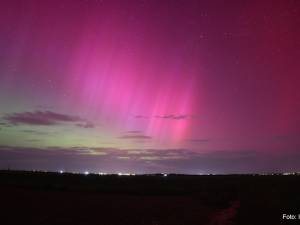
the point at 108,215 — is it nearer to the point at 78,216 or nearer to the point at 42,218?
the point at 78,216

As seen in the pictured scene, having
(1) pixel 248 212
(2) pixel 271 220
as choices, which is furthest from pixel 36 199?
(2) pixel 271 220

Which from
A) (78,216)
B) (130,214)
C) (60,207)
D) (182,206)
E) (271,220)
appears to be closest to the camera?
(271,220)

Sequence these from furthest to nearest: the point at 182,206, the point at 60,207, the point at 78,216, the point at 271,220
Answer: the point at 182,206, the point at 60,207, the point at 78,216, the point at 271,220

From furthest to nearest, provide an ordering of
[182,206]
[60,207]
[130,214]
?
[182,206], [60,207], [130,214]

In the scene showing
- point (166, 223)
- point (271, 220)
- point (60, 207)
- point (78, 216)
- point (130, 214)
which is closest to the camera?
point (271, 220)

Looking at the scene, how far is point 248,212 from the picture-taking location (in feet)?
123

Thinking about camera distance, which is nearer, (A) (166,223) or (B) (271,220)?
(B) (271,220)

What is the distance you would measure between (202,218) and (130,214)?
680 cm

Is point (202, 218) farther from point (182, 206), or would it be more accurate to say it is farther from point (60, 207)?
point (60, 207)

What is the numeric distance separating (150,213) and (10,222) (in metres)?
14.2

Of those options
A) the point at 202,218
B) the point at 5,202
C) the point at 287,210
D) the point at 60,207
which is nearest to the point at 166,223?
the point at 202,218

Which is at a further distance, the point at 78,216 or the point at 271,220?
the point at 78,216

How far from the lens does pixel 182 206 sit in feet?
171

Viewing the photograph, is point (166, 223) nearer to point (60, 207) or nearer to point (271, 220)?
point (271, 220)
